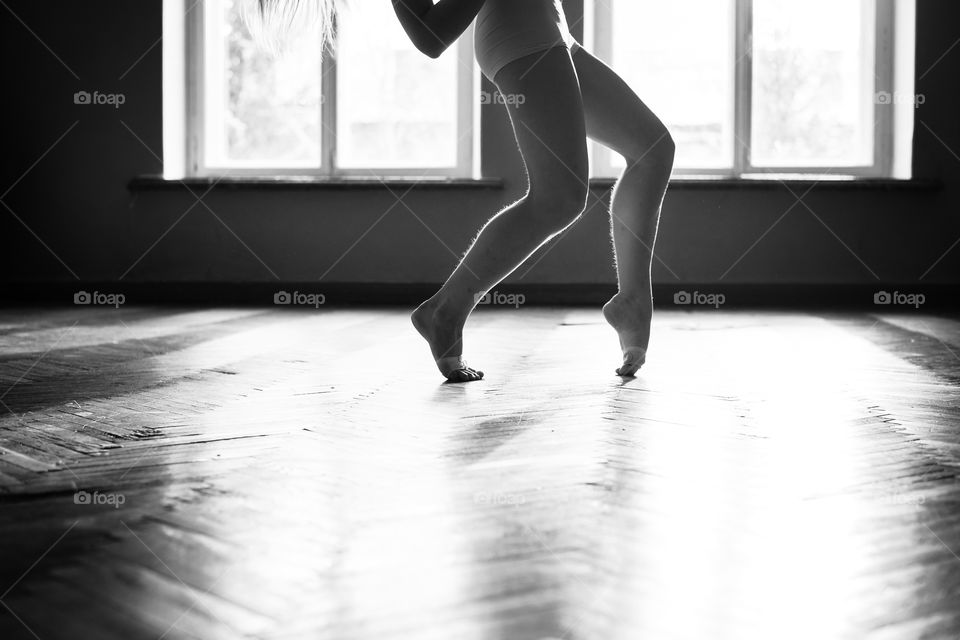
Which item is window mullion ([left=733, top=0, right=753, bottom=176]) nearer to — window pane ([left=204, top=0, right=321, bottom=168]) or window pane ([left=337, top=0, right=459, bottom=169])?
window pane ([left=337, top=0, right=459, bottom=169])

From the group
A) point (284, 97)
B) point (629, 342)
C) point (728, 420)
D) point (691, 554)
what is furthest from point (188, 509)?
point (284, 97)

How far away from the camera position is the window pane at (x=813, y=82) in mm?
5199

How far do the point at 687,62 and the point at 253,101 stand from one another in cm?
250

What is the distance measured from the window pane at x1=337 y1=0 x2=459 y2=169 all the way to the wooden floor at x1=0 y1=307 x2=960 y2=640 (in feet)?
9.92

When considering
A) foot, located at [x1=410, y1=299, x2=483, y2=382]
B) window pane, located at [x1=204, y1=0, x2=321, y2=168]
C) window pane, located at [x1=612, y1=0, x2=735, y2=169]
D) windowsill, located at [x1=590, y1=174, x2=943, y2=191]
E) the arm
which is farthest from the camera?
window pane, located at [x1=204, y1=0, x2=321, y2=168]

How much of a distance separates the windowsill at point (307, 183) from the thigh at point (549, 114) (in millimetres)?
2994

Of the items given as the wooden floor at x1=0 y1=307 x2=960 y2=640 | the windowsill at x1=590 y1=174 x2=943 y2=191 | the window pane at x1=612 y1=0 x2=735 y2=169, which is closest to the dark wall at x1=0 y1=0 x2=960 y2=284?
the windowsill at x1=590 y1=174 x2=943 y2=191

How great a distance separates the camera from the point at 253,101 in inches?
215

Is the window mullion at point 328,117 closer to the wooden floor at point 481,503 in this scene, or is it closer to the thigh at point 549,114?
the wooden floor at point 481,503

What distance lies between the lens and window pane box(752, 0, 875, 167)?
17.1 feet

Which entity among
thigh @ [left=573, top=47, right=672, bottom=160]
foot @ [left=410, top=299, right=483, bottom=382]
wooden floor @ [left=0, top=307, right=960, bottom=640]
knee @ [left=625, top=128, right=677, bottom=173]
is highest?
thigh @ [left=573, top=47, right=672, bottom=160]

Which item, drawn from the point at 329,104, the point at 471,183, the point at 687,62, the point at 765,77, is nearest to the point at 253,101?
the point at 329,104

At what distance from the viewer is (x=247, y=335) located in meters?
3.47

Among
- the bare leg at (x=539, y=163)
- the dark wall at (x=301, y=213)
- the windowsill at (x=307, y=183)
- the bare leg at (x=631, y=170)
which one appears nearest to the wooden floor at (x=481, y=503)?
the bare leg at (x=631, y=170)
